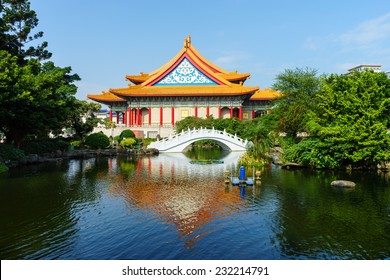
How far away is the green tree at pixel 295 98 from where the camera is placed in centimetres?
2575

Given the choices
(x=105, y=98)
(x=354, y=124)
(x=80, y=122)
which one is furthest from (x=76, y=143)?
(x=354, y=124)

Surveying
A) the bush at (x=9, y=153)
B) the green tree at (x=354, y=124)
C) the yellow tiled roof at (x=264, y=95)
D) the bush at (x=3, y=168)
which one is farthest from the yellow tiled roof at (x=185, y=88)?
the bush at (x=3, y=168)

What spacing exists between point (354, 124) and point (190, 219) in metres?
13.6

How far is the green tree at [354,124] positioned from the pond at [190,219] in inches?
98.2

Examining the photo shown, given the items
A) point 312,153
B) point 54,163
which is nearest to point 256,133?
point 312,153

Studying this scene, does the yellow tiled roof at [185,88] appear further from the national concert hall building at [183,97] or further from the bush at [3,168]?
the bush at [3,168]

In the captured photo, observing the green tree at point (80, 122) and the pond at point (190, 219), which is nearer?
the pond at point (190, 219)

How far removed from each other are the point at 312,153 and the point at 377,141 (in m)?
3.83

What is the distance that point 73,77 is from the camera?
32.9 meters

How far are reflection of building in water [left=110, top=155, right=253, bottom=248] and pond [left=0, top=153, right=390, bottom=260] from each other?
4 cm

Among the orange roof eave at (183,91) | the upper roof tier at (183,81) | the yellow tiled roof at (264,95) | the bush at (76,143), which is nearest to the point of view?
the bush at (76,143)

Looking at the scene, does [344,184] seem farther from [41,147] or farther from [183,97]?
[183,97]
